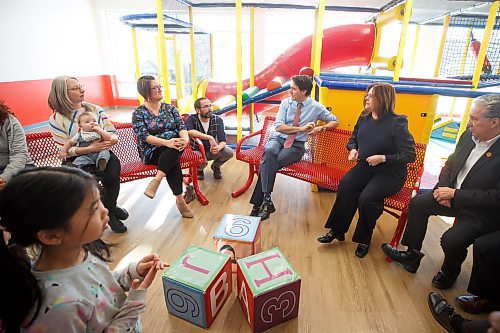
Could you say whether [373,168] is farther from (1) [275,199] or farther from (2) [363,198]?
(1) [275,199]

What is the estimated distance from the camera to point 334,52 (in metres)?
4.85

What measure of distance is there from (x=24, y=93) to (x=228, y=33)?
5062 mm

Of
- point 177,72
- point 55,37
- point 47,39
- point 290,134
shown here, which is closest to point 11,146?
point 290,134

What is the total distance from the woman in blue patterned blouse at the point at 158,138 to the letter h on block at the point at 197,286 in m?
1.02

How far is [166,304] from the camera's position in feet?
5.31

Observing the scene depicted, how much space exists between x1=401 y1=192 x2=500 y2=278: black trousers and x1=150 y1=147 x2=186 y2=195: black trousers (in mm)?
1897

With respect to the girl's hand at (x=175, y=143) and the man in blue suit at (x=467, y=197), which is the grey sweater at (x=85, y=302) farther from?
the man in blue suit at (x=467, y=197)

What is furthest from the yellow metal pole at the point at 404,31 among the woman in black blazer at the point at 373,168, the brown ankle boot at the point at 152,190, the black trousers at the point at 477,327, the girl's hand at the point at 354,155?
the brown ankle boot at the point at 152,190

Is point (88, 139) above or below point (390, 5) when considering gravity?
below

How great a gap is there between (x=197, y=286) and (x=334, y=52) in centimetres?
461

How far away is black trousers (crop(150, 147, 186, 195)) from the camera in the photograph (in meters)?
2.50

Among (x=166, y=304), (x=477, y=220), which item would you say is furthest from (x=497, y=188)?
(x=166, y=304)

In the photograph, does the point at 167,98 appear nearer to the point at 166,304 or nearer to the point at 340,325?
the point at 166,304

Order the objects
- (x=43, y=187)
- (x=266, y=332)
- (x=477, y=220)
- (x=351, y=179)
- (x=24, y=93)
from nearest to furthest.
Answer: (x=43, y=187) < (x=266, y=332) < (x=477, y=220) < (x=351, y=179) < (x=24, y=93)
